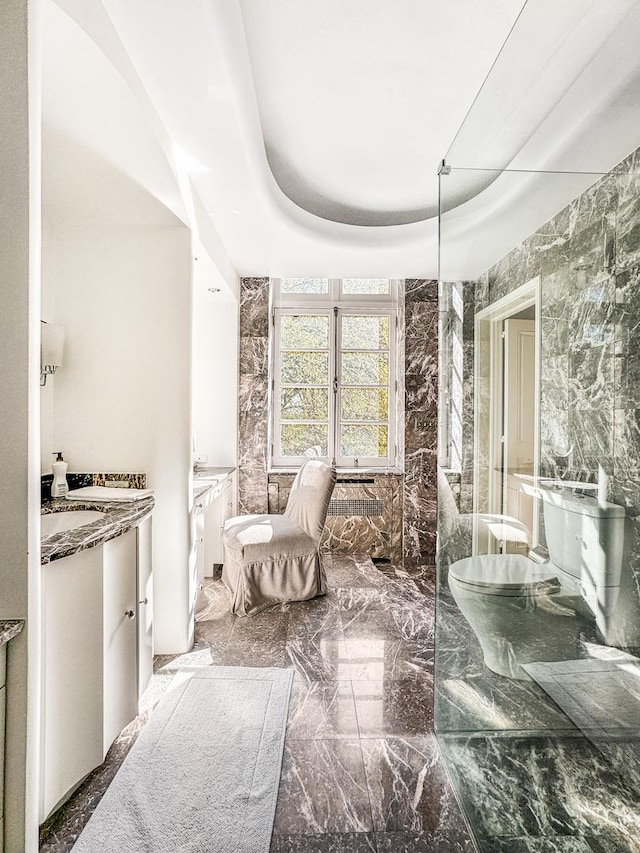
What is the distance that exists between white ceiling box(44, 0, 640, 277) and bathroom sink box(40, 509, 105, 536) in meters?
1.40

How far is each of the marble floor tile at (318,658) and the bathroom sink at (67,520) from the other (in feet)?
4.10

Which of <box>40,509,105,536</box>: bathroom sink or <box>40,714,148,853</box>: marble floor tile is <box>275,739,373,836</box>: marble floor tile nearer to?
<box>40,714,148,853</box>: marble floor tile

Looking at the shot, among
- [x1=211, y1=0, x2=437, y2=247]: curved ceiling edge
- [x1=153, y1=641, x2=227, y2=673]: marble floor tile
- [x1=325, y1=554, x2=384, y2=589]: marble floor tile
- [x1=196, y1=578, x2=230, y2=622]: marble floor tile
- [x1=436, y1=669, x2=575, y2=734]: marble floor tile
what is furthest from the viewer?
[x1=325, y1=554, x2=384, y2=589]: marble floor tile

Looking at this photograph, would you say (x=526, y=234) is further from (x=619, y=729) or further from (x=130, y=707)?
(x=130, y=707)

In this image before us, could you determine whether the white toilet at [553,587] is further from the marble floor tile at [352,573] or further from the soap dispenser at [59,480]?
the marble floor tile at [352,573]

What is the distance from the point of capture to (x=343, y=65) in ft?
6.68

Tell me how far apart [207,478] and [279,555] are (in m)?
0.73

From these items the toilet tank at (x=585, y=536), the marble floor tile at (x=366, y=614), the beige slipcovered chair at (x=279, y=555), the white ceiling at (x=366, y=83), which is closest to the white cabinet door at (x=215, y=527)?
the beige slipcovered chair at (x=279, y=555)

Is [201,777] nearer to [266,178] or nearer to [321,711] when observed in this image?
[321,711]

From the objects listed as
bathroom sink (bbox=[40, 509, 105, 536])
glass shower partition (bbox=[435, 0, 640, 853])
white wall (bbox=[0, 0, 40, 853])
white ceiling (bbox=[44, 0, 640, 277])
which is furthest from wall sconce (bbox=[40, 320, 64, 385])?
glass shower partition (bbox=[435, 0, 640, 853])

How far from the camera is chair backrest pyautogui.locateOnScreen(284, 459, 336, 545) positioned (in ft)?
10.9

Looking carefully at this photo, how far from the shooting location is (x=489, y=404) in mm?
1529

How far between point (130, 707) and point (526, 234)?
6.90 feet

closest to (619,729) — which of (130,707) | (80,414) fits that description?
(130,707)
